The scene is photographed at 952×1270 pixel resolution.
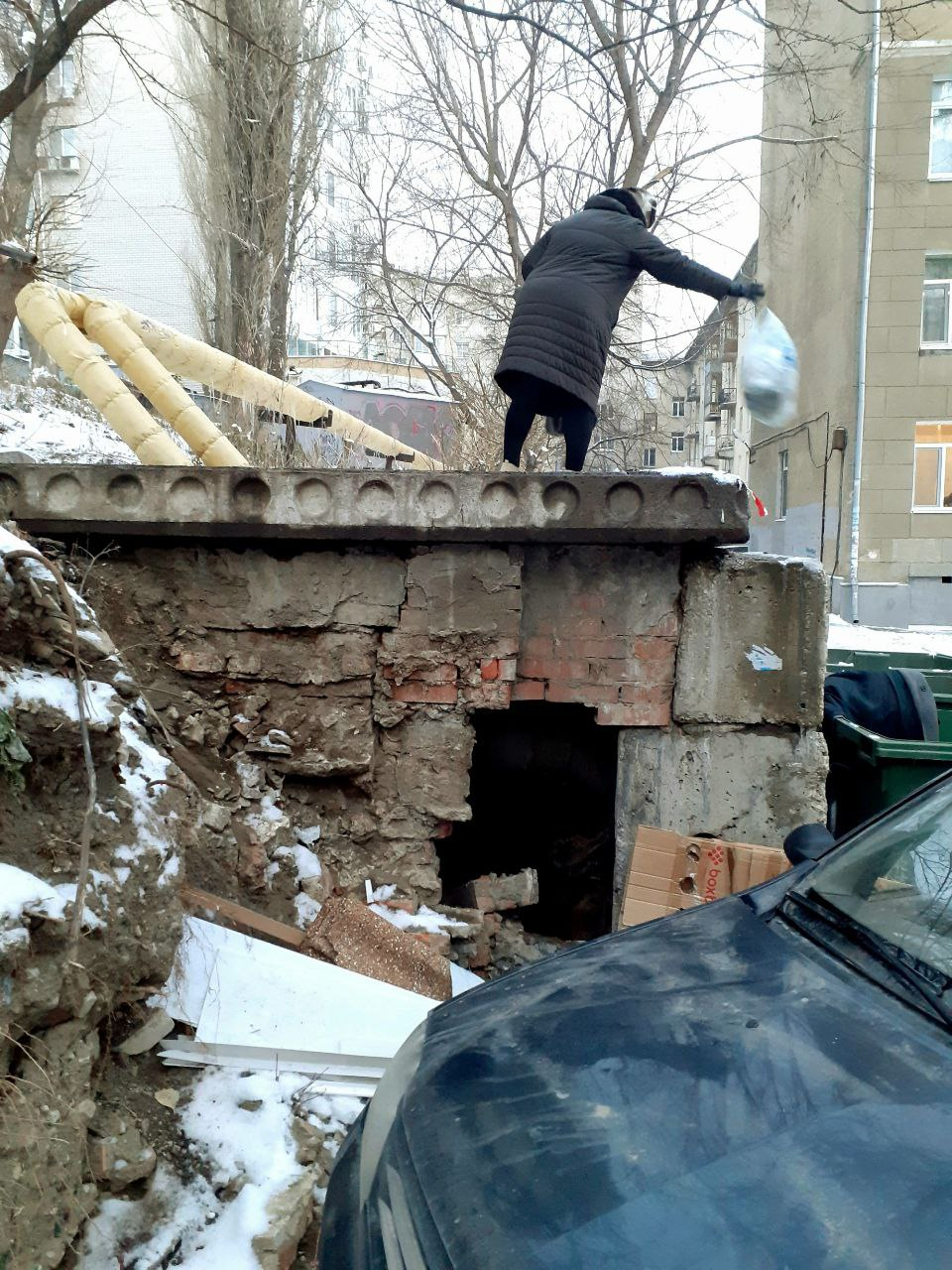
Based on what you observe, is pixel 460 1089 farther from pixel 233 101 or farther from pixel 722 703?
pixel 233 101

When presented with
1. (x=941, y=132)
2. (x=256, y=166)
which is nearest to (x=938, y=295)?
(x=941, y=132)

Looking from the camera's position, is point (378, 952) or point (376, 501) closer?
point (378, 952)

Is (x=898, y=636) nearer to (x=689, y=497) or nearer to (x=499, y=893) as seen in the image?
(x=499, y=893)

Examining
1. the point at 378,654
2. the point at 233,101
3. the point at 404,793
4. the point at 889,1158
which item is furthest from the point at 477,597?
the point at 233,101

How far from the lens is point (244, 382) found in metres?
6.52

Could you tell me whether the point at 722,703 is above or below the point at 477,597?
below

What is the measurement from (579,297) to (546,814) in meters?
2.38

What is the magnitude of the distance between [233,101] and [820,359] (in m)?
10.5

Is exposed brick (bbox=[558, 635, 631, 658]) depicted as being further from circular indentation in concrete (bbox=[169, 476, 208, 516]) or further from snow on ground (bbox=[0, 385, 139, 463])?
snow on ground (bbox=[0, 385, 139, 463])

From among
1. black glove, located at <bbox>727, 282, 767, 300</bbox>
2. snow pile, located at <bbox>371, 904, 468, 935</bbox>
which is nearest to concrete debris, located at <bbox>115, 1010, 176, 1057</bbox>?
snow pile, located at <bbox>371, 904, 468, 935</bbox>

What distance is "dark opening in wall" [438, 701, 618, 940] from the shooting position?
431 centimetres

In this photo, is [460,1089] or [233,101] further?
[233,101]

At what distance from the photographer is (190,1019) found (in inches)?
97.3

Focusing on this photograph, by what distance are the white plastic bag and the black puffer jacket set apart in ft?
1.56
